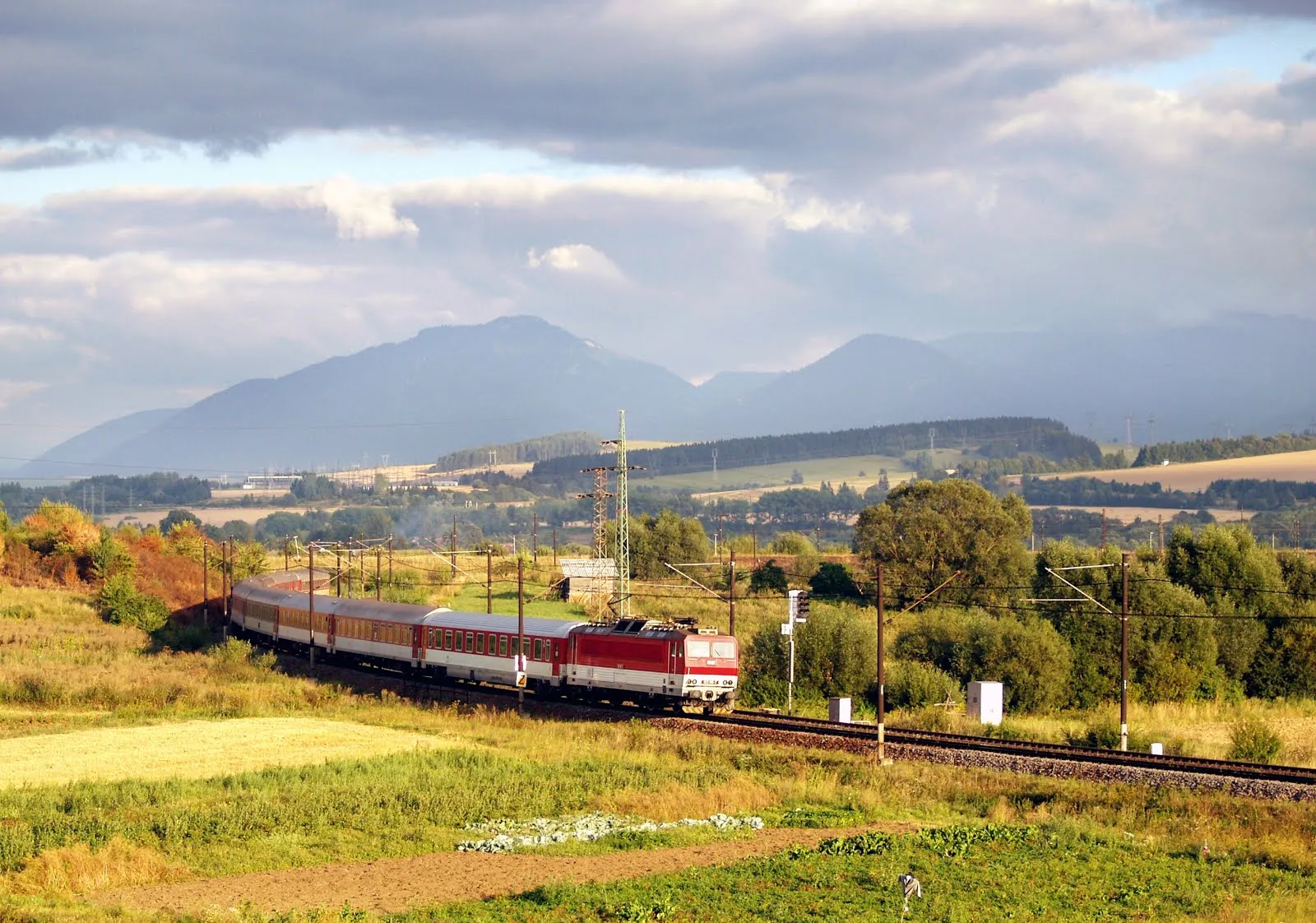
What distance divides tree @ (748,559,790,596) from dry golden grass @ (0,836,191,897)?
80.7 m

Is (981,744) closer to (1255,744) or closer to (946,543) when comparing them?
(1255,744)

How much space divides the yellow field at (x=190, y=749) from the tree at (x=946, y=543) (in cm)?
5796

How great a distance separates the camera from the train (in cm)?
5297

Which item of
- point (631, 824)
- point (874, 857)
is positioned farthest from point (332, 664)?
point (874, 857)

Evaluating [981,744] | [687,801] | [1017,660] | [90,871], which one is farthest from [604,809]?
[1017,660]

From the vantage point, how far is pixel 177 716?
60531mm

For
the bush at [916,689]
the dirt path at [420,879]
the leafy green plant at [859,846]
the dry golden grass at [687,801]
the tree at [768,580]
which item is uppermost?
the tree at [768,580]

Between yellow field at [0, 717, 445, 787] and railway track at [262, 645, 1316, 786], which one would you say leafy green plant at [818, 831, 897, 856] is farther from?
yellow field at [0, 717, 445, 787]

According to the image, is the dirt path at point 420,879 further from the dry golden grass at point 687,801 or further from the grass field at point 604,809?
the dry golden grass at point 687,801

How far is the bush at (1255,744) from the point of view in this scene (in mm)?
46969

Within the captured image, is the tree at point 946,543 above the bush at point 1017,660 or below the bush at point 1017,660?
above

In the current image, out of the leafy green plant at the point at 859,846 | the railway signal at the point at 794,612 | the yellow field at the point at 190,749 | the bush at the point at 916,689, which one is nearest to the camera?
the leafy green plant at the point at 859,846

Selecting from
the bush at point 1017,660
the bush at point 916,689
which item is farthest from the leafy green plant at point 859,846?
the bush at point 1017,660

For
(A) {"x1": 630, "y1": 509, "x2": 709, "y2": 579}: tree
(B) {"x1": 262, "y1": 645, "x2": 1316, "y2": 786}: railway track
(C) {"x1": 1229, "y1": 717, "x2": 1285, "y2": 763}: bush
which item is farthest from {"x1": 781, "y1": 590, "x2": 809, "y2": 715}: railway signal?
(A) {"x1": 630, "y1": 509, "x2": 709, "y2": 579}: tree
